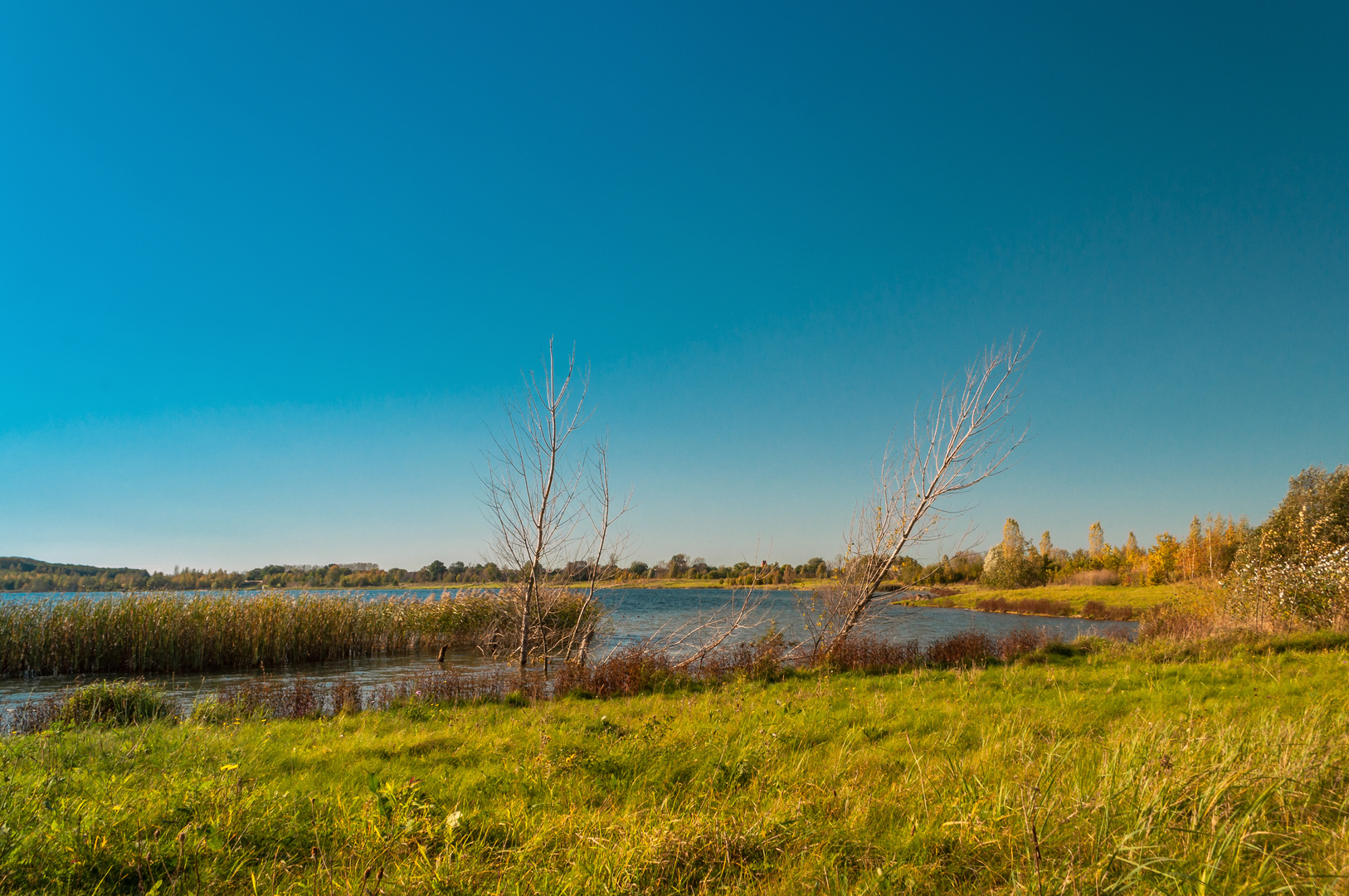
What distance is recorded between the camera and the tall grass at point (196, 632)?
18000 mm

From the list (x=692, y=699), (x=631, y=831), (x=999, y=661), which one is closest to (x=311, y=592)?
(x=692, y=699)

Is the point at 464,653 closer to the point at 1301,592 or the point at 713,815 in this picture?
the point at 713,815

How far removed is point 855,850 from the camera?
10.4ft

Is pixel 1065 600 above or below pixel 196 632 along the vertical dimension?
below

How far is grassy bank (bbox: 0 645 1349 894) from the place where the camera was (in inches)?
107

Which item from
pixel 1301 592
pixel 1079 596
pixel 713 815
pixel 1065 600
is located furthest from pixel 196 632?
pixel 1079 596

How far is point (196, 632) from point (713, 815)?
72.0 feet

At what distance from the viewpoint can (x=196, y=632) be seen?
19422mm

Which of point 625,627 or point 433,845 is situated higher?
point 433,845

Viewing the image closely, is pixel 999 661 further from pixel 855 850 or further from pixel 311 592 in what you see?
pixel 311 592

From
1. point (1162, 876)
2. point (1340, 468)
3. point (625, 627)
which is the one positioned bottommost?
point (625, 627)

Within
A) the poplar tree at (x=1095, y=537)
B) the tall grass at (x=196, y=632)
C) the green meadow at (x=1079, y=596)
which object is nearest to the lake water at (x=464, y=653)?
the tall grass at (x=196, y=632)

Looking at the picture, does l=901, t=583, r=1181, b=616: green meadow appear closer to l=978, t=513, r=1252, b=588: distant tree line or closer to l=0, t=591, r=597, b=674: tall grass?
l=978, t=513, r=1252, b=588: distant tree line

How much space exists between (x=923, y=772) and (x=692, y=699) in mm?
5828
